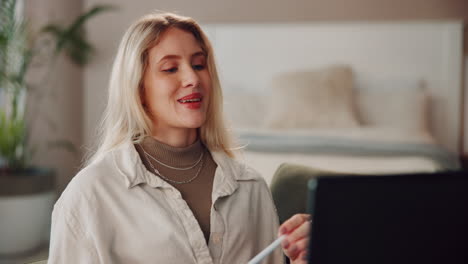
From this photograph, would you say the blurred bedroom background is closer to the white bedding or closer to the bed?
the bed

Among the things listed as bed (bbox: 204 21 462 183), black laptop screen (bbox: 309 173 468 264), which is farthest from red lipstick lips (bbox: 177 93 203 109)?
bed (bbox: 204 21 462 183)

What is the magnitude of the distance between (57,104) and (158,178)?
132 inches

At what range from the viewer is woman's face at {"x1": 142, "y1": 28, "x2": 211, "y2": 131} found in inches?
43.1

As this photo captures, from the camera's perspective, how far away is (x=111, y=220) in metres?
0.95

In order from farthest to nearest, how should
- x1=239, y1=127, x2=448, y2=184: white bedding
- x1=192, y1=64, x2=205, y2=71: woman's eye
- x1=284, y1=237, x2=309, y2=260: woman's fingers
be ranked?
x1=239, y1=127, x2=448, y2=184: white bedding → x1=192, y1=64, x2=205, y2=71: woman's eye → x1=284, y1=237, x2=309, y2=260: woman's fingers

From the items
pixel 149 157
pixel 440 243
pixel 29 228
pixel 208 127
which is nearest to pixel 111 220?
pixel 149 157

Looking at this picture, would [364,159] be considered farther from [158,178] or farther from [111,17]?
[111,17]

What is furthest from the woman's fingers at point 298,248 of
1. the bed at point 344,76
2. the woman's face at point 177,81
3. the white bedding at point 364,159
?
the bed at point 344,76

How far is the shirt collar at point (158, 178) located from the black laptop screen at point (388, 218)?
57 centimetres

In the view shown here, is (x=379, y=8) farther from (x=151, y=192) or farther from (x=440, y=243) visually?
(x=440, y=243)

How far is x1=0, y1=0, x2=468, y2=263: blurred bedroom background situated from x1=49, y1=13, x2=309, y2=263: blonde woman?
85.7 inches

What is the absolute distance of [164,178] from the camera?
1061 mm

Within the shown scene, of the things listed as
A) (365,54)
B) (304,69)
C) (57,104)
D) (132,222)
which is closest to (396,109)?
(365,54)

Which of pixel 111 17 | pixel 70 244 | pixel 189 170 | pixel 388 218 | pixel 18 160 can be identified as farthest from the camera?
pixel 111 17
